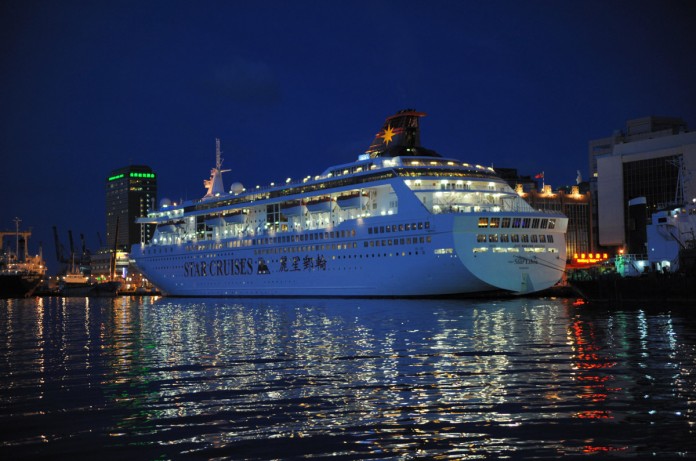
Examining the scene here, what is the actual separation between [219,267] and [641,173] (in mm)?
48380

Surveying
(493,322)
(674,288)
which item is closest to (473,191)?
(674,288)

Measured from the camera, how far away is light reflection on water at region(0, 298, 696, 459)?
10.7 meters

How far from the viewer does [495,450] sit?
33.6 ft

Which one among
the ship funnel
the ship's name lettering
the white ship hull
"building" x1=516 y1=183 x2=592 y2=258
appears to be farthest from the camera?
"building" x1=516 y1=183 x2=592 y2=258

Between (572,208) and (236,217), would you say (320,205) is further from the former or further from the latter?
(572,208)

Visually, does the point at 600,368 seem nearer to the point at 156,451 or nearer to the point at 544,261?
the point at 156,451

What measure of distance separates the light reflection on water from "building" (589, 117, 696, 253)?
55636 millimetres

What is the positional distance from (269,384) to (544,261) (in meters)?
41.9

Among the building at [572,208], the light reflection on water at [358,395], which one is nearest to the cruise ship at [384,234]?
the light reflection on water at [358,395]

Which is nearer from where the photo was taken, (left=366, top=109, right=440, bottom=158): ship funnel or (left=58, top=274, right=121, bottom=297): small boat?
(left=366, top=109, right=440, bottom=158): ship funnel

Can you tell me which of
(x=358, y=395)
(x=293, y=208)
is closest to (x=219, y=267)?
(x=293, y=208)

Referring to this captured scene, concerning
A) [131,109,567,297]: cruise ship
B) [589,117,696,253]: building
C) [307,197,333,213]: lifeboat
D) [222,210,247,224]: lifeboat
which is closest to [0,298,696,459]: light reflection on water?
[131,109,567,297]: cruise ship

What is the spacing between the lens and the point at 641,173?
8300 centimetres

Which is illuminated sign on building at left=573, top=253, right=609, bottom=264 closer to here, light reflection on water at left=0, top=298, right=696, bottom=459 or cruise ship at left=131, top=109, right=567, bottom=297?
cruise ship at left=131, top=109, right=567, bottom=297
